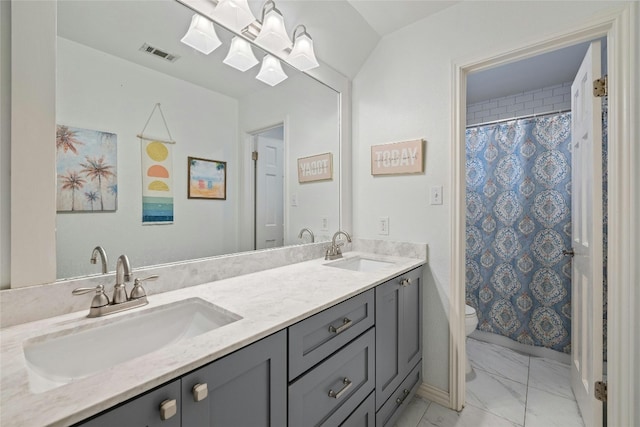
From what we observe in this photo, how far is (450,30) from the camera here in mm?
1721

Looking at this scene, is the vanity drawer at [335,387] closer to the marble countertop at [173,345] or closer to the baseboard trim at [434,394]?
the marble countertop at [173,345]

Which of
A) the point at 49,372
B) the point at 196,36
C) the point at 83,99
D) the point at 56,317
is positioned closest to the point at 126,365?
the point at 49,372

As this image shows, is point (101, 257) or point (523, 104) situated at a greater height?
point (523, 104)

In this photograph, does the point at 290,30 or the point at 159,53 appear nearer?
the point at 159,53

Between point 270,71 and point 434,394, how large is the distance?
2.21m

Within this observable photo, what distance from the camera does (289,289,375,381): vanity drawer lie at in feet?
3.01

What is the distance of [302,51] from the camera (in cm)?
163

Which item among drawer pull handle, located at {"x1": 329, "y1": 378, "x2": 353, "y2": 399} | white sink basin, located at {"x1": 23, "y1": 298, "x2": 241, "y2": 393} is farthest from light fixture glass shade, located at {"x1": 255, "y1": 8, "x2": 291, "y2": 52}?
drawer pull handle, located at {"x1": 329, "y1": 378, "x2": 353, "y2": 399}

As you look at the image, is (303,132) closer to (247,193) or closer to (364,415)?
(247,193)

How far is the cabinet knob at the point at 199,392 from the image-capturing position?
0.64 meters

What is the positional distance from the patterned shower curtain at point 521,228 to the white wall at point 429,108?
112 centimetres

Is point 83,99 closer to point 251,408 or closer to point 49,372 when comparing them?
point 49,372

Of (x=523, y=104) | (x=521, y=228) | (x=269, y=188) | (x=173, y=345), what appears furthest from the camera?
(x=523, y=104)

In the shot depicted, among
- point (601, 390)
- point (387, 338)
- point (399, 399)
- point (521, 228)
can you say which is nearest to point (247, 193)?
point (387, 338)
